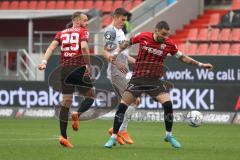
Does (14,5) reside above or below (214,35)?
above

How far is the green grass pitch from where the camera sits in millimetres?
13461

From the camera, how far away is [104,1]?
33.8m

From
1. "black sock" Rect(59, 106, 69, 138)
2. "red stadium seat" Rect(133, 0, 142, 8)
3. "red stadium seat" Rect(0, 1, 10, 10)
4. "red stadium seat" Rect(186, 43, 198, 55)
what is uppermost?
"red stadium seat" Rect(133, 0, 142, 8)

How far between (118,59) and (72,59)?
1110 mm

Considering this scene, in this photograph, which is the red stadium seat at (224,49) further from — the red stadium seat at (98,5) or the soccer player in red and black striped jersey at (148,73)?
the soccer player in red and black striped jersey at (148,73)

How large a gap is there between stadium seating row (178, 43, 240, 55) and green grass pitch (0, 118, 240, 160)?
18.6 ft

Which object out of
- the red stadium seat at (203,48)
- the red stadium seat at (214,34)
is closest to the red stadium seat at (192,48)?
the red stadium seat at (203,48)

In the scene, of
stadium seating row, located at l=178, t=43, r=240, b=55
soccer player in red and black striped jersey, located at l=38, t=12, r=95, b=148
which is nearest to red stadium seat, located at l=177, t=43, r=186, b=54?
stadium seating row, located at l=178, t=43, r=240, b=55

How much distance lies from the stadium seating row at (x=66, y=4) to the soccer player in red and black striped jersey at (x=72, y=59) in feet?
56.7

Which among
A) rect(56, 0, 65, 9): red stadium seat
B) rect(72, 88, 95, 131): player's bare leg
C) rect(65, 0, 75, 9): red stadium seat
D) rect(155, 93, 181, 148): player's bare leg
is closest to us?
rect(155, 93, 181, 148): player's bare leg

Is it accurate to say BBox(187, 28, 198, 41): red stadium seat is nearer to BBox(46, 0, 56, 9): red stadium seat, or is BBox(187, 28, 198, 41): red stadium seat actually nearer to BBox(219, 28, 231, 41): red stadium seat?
BBox(219, 28, 231, 41): red stadium seat

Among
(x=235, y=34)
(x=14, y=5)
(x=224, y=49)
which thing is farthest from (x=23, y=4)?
(x=224, y=49)

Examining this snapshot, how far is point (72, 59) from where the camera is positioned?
15.1 meters

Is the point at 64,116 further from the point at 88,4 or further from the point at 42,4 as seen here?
the point at 42,4
